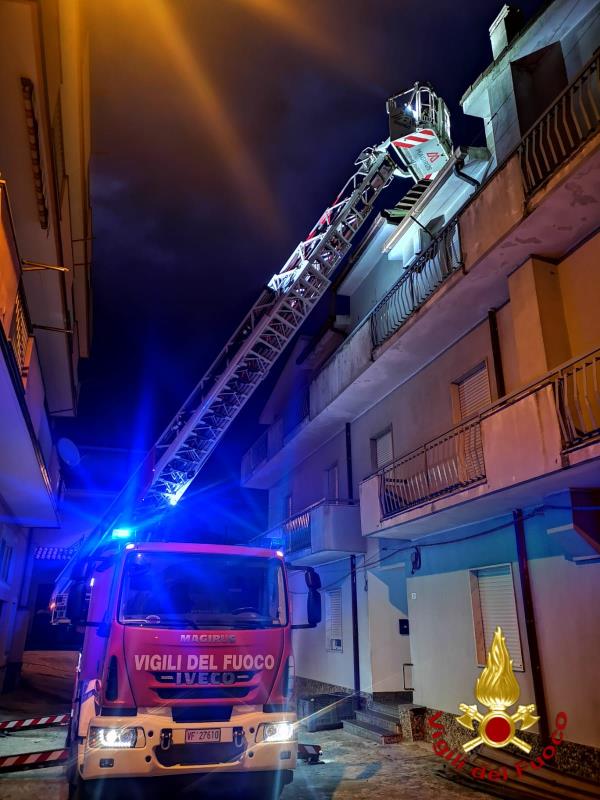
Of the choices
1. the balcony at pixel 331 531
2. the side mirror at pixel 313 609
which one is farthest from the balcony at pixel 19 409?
the balcony at pixel 331 531

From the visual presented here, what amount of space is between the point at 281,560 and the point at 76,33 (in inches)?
→ 298

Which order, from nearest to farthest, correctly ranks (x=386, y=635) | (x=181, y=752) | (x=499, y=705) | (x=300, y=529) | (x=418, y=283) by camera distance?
(x=181, y=752), (x=499, y=705), (x=418, y=283), (x=386, y=635), (x=300, y=529)

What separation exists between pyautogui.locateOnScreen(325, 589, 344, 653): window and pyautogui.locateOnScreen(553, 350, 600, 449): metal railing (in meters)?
10.5

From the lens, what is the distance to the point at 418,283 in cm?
1234

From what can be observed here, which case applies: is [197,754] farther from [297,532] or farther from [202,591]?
[297,532]

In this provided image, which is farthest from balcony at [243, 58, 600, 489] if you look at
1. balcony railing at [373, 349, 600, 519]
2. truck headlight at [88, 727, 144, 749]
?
truck headlight at [88, 727, 144, 749]

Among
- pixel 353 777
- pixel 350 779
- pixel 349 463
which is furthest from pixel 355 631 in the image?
pixel 350 779

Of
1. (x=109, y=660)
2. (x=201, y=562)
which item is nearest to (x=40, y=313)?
(x=201, y=562)

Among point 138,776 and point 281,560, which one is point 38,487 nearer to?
point 281,560

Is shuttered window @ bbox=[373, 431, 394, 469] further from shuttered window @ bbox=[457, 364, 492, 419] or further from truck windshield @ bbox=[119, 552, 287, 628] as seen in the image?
truck windshield @ bbox=[119, 552, 287, 628]

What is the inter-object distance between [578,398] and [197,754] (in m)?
6.44

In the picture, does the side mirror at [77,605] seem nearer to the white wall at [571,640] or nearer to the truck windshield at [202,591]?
the truck windshield at [202,591]

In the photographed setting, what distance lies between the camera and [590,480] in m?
7.79

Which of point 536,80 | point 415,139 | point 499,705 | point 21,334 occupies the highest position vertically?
point 415,139
